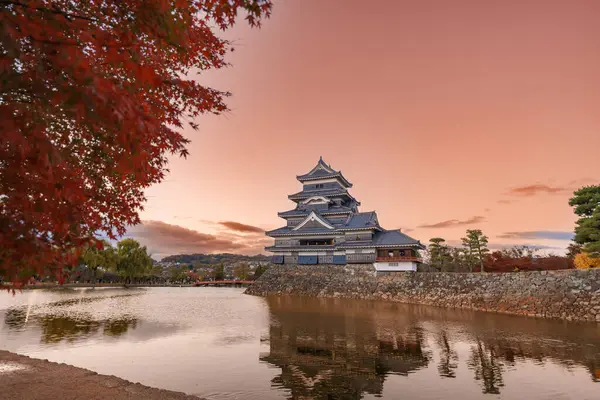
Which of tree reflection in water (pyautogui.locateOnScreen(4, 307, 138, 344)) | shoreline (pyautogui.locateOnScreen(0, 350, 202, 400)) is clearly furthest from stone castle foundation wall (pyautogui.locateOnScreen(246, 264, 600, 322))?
shoreline (pyautogui.locateOnScreen(0, 350, 202, 400))

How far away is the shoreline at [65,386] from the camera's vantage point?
512 cm

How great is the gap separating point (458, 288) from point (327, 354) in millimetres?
17006

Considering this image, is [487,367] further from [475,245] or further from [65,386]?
[475,245]

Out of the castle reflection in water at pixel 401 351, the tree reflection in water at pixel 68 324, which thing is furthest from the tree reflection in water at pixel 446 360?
the tree reflection in water at pixel 68 324

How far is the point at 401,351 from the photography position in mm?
9609

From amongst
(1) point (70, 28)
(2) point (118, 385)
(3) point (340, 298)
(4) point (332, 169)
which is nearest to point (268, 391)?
(2) point (118, 385)

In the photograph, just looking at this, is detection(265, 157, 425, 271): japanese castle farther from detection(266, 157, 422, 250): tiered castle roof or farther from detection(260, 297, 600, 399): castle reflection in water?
detection(260, 297, 600, 399): castle reflection in water

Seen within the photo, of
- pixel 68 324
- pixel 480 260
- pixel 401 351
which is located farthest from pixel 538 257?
pixel 68 324

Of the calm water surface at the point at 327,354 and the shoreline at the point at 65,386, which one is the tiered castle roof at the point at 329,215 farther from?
the shoreline at the point at 65,386

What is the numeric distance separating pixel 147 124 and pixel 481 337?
44.0 feet

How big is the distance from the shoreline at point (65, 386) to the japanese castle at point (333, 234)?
24808 millimetres

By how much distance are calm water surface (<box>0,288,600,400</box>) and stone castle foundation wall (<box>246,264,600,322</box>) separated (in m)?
3.25

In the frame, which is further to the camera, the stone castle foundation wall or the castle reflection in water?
the stone castle foundation wall

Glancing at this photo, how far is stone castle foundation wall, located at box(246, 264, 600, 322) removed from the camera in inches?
667
